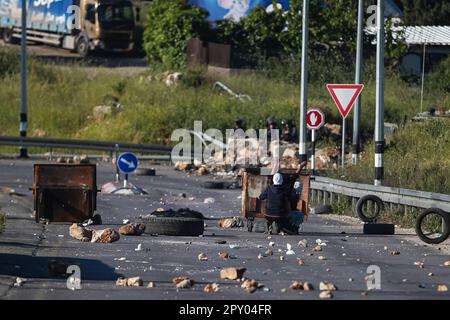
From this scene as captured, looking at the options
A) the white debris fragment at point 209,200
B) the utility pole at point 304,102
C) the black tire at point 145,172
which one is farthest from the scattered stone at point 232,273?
the black tire at point 145,172

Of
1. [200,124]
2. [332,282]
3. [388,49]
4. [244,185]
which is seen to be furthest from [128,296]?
[388,49]

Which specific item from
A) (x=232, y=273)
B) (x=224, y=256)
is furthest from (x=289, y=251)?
(x=232, y=273)

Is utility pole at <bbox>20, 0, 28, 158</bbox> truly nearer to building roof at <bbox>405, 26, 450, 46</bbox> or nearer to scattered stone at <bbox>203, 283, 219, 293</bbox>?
building roof at <bbox>405, 26, 450, 46</bbox>

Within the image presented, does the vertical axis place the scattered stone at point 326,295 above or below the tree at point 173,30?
below

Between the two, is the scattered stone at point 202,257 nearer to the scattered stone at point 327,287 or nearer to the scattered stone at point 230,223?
the scattered stone at point 327,287

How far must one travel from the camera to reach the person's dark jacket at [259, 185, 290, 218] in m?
22.4

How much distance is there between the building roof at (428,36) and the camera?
51.2 meters

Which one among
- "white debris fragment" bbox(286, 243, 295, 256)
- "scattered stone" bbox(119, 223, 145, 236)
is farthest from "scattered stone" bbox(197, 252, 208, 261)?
"scattered stone" bbox(119, 223, 145, 236)

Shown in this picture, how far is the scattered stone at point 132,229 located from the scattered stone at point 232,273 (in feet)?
20.3

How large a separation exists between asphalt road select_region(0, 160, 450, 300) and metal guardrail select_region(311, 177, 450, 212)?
0.76 meters

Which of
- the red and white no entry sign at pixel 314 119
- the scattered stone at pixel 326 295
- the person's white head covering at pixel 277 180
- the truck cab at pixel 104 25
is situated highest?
the truck cab at pixel 104 25

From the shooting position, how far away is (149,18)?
64.7m

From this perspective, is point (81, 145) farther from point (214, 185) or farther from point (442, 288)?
point (442, 288)
